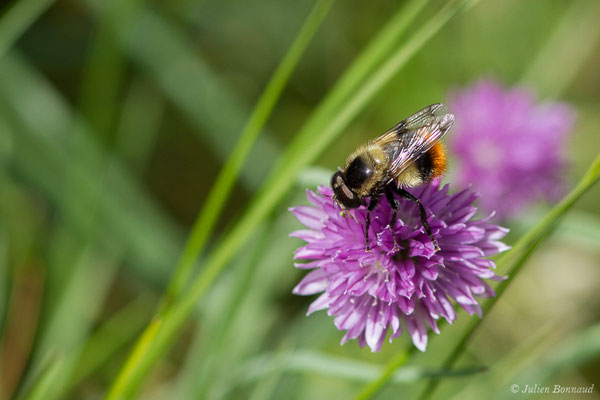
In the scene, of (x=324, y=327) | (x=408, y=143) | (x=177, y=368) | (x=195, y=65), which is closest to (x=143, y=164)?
(x=195, y=65)

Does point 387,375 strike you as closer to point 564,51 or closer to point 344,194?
A: point 344,194

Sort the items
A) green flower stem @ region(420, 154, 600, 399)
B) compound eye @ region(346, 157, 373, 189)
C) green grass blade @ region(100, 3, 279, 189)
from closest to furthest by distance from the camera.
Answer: green flower stem @ region(420, 154, 600, 399)
compound eye @ region(346, 157, 373, 189)
green grass blade @ region(100, 3, 279, 189)

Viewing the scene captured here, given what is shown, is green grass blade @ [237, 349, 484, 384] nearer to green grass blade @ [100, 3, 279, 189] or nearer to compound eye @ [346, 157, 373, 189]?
compound eye @ [346, 157, 373, 189]

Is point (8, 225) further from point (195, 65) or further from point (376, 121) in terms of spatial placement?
point (376, 121)

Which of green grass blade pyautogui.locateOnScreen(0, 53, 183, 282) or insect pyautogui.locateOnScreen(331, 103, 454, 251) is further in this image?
green grass blade pyautogui.locateOnScreen(0, 53, 183, 282)

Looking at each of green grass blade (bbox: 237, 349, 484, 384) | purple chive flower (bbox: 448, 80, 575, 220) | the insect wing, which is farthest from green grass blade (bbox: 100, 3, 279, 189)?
the insect wing

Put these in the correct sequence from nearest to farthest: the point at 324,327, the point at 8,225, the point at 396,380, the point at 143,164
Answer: the point at 396,380, the point at 324,327, the point at 8,225, the point at 143,164

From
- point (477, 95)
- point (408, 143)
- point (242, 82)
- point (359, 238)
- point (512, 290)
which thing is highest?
point (242, 82)
